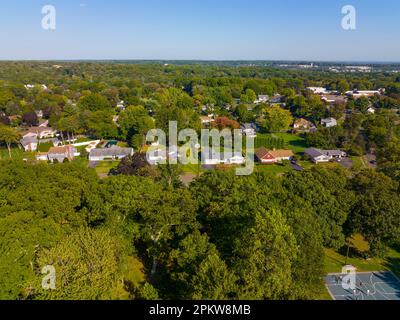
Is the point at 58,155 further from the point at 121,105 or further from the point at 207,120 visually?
the point at 121,105

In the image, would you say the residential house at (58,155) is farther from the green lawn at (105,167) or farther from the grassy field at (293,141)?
the grassy field at (293,141)

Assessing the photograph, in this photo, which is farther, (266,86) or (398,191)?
(266,86)

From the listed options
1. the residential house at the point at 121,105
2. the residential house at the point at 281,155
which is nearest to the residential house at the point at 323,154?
the residential house at the point at 281,155

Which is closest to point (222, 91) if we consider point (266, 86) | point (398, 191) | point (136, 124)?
point (266, 86)

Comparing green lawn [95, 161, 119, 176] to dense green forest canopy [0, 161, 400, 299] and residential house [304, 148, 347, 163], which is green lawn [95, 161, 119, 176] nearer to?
dense green forest canopy [0, 161, 400, 299]

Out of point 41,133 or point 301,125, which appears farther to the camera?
→ point 301,125

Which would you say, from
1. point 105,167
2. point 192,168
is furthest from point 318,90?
point 105,167
